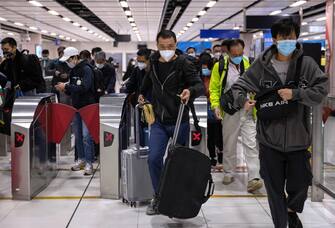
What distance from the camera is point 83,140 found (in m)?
5.90

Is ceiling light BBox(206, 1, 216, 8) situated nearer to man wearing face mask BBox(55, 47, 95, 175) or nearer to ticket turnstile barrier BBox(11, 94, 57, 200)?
man wearing face mask BBox(55, 47, 95, 175)

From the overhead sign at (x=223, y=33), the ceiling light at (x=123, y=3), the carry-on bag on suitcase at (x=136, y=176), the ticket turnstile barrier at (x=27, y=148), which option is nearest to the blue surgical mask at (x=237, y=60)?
the carry-on bag on suitcase at (x=136, y=176)

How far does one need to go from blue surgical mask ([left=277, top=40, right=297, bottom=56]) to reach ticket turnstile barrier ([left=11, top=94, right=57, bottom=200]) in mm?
2721

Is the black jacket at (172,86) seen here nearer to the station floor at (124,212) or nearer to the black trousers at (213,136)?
the station floor at (124,212)

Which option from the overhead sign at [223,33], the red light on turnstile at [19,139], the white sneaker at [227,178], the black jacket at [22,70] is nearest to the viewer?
the red light on turnstile at [19,139]

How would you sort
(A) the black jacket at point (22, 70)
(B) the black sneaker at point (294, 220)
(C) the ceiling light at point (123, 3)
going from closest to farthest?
(B) the black sneaker at point (294, 220)
(A) the black jacket at point (22, 70)
(C) the ceiling light at point (123, 3)

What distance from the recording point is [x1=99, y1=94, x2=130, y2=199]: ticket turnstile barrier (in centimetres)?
485

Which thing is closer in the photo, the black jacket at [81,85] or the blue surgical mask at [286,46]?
the blue surgical mask at [286,46]

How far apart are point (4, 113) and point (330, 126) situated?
3755mm

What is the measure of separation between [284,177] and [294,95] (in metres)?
0.62

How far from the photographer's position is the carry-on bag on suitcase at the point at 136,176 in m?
4.45

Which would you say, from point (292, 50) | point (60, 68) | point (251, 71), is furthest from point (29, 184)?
point (60, 68)

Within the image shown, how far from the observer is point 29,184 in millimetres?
4832

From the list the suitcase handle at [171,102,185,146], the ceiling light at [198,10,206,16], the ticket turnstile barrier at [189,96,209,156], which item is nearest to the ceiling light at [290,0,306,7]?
the ceiling light at [198,10,206,16]
